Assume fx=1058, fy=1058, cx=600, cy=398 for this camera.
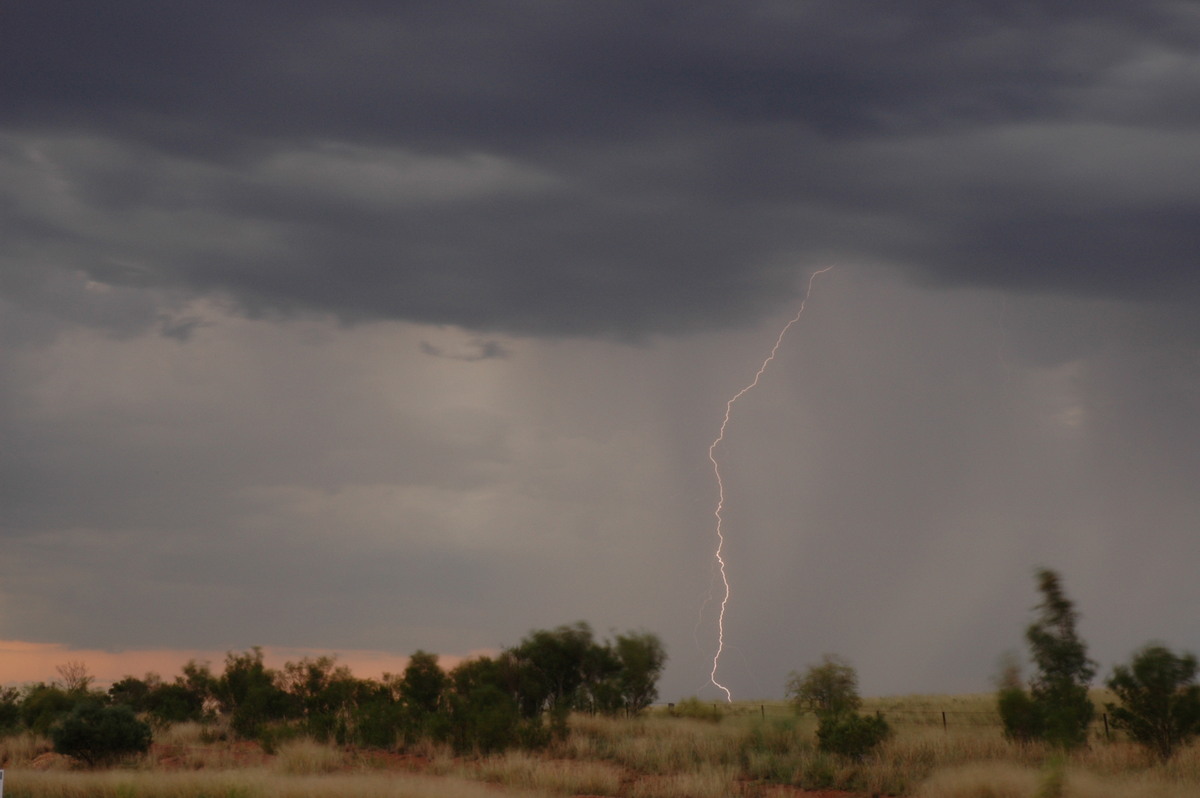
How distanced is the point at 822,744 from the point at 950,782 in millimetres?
6703

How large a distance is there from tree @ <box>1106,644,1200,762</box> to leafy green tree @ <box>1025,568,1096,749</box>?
51.4 inches

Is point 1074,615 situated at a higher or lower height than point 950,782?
higher

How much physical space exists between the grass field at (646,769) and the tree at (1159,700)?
656 mm

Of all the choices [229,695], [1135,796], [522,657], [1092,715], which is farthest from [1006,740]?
[229,695]

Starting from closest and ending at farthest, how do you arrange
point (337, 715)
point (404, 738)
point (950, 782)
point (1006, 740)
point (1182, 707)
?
point (950, 782) < point (1182, 707) < point (1006, 740) < point (404, 738) < point (337, 715)

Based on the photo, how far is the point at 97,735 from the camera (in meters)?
32.1

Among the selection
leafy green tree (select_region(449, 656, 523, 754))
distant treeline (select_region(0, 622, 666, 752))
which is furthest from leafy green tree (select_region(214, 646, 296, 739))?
leafy green tree (select_region(449, 656, 523, 754))

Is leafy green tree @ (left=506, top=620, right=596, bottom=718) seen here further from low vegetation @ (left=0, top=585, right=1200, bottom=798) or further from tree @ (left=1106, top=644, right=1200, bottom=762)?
tree @ (left=1106, top=644, right=1200, bottom=762)

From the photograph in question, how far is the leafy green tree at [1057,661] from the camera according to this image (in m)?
30.5

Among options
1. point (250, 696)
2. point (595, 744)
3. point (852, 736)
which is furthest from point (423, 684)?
point (852, 736)

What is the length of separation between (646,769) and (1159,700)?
14.0 meters

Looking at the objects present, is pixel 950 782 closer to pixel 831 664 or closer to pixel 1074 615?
pixel 1074 615

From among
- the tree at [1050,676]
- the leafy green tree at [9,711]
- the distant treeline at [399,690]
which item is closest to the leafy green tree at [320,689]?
the distant treeline at [399,690]

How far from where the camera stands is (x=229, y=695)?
50.7 meters
